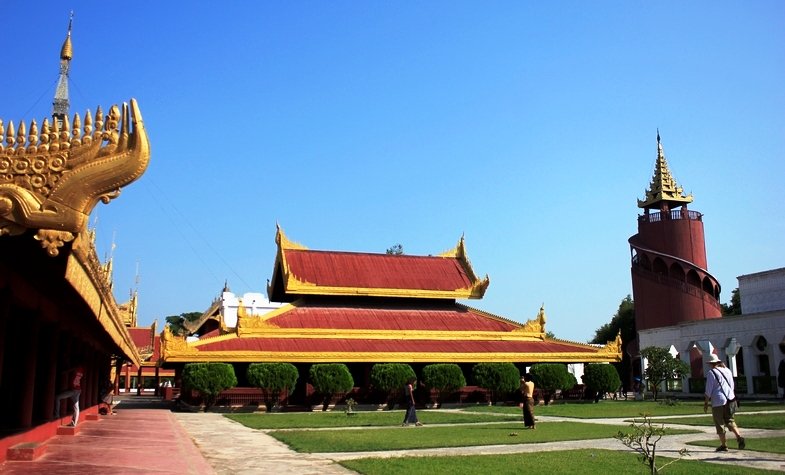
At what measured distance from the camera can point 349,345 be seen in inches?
1217

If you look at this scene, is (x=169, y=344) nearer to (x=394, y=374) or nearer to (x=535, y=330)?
(x=394, y=374)

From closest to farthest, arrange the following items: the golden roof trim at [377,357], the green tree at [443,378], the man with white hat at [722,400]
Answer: the man with white hat at [722,400]
the golden roof trim at [377,357]
the green tree at [443,378]

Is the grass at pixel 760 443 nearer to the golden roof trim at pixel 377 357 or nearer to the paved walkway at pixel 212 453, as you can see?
the paved walkway at pixel 212 453

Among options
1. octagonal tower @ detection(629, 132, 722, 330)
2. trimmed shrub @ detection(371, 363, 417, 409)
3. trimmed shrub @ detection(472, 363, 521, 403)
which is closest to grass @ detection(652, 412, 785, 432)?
trimmed shrub @ detection(472, 363, 521, 403)

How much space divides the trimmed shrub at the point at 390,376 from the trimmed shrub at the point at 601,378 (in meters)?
9.18

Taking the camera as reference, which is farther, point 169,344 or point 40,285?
point 169,344

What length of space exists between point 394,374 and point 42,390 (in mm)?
17774

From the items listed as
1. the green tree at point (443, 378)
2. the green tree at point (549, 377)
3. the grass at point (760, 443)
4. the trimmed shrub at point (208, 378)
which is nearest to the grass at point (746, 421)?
the grass at point (760, 443)

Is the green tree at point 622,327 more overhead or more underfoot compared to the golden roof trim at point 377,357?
more overhead

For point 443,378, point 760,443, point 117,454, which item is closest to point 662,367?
point 443,378

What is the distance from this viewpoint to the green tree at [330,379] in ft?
92.0

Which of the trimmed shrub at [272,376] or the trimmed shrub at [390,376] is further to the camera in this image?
the trimmed shrub at [390,376]

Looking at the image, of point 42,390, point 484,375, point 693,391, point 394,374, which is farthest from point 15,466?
point 693,391

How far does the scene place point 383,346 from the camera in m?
31.2
